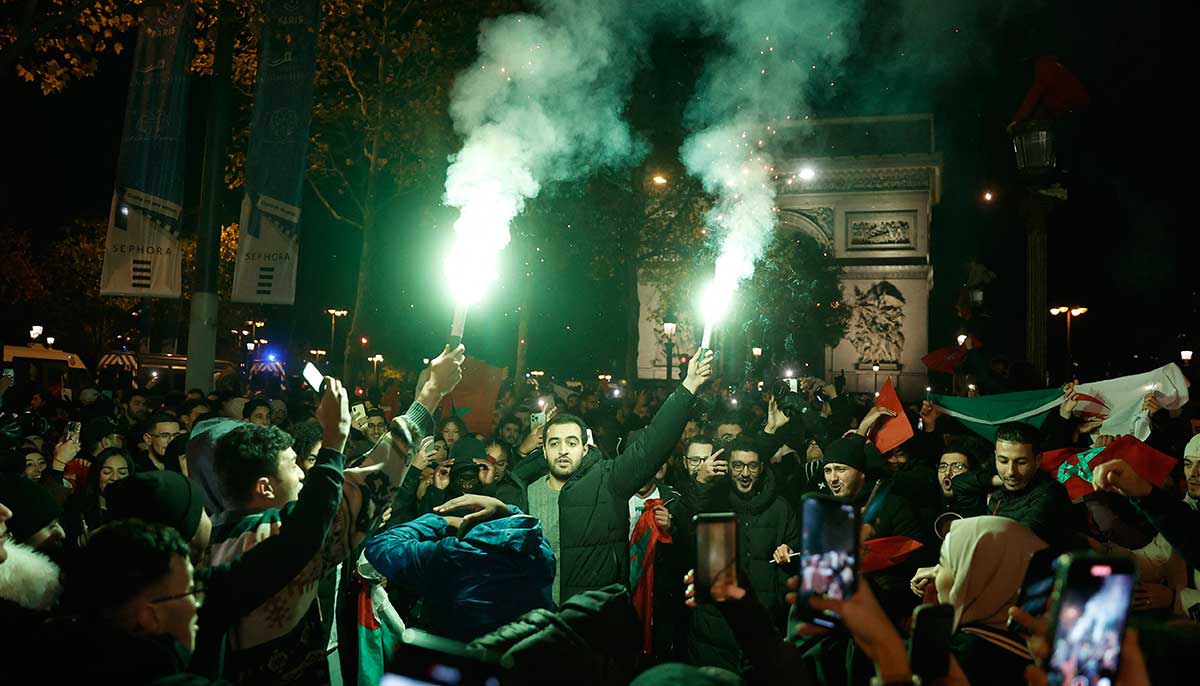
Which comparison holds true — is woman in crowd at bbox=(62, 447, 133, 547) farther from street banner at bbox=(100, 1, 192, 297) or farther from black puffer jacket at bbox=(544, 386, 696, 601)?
street banner at bbox=(100, 1, 192, 297)

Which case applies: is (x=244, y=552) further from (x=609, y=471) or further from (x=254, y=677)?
(x=609, y=471)

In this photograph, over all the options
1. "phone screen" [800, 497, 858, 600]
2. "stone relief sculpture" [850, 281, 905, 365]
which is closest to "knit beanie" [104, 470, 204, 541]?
"phone screen" [800, 497, 858, 600]

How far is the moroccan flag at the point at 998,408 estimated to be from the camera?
30.0 feet

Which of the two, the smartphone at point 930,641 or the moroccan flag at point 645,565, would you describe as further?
the moroccan flag at point 645,565

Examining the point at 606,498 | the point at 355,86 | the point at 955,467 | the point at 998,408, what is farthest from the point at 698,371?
the point at 355,86

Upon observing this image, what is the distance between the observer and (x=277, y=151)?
1173 cm

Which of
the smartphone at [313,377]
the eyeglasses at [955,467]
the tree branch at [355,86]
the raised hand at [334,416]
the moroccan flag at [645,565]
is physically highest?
the tree branch at [355,86]

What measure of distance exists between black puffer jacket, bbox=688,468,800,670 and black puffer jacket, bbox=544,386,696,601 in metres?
0.62

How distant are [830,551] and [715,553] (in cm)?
34

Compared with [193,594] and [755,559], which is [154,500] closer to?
[193,594]

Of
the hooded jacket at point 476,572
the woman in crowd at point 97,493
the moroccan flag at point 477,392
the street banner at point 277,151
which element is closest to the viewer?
the hooded jacket at point 476,572

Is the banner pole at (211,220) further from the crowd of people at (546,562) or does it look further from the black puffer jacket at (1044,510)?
the black puffer jacket at (1044,510)

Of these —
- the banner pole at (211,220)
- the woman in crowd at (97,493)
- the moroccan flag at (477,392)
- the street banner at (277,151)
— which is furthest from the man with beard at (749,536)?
the banner pole at (211,220)

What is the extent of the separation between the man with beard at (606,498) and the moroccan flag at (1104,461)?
2.52 m
